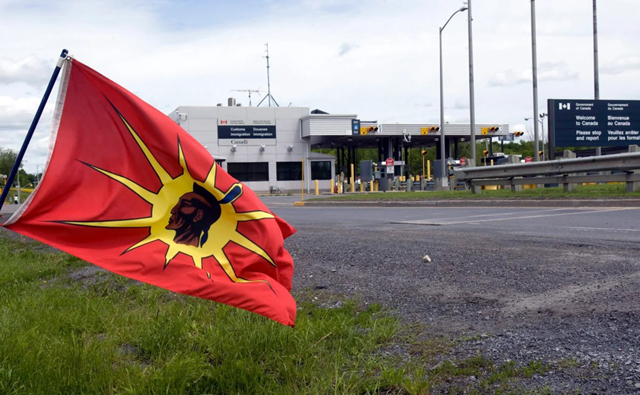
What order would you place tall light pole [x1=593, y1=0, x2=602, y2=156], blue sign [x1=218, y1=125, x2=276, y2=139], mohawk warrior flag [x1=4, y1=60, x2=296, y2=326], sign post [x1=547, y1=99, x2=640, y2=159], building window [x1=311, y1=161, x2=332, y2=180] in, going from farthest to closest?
building window [x1=311, y1=161, x2=332, y2=180] < blue sign [x1=218, y1=125, x2=276, y2=139] < tall light pole [x1=593, y1=0, x2=602, y2=156] < sign post [x1=547, y1=99, x2=640, y2=159] < mohawk warrior flag [x1=4, y1=60, x2=296, y2=326]

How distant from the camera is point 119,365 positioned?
4.12m

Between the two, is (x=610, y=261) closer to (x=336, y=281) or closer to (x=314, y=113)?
(x=336, y=281)

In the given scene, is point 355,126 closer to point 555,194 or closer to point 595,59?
point 595,59

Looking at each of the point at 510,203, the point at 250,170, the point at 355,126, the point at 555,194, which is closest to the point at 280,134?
the point at 250,170

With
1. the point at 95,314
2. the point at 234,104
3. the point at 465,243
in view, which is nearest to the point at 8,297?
the point at 95,314

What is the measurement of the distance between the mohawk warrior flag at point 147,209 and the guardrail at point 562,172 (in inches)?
583

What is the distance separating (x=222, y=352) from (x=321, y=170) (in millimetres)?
47464

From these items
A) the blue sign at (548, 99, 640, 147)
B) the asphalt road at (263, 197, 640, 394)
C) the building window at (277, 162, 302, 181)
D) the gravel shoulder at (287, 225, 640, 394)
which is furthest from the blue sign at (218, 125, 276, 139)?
the gravel shoulder at (287, 225, 640, 394)

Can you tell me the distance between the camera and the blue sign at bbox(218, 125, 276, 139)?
161 feet

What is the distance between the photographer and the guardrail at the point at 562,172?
16.8 m

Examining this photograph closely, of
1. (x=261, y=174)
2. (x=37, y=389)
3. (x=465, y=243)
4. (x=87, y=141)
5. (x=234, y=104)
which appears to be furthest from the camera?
(x=234, y=104)

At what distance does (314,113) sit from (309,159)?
375 centimetres

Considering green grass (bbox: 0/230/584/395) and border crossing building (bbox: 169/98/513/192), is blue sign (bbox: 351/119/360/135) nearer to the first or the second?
border crossing building (bbox: 169/98/513/192)

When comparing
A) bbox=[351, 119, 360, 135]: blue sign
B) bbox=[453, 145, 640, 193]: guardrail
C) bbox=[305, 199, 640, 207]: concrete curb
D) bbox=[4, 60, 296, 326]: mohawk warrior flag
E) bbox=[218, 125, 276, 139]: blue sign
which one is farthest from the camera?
bbox=[218, 125, 276, 139]: blue sign
